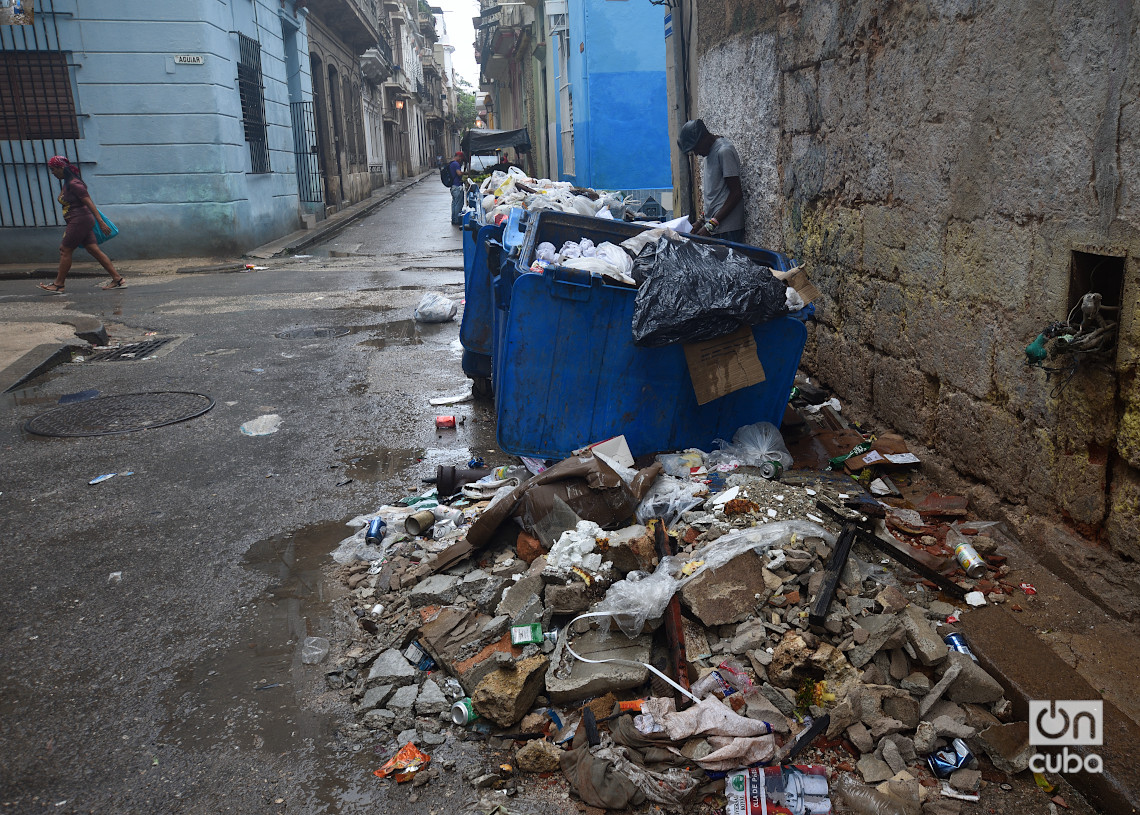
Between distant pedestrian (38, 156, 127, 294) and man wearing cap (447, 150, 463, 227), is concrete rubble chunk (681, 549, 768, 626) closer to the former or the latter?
distant pedestrian (38, 156, 127, 294)

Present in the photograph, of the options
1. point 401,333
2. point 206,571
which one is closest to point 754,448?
point 206,571

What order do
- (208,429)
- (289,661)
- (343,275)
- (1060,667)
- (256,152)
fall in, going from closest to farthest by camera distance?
(1060,667) < (289,661) < (208,429) < (343,275) < (256,152)

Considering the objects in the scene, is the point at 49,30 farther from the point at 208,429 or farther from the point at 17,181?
the point at 208,429

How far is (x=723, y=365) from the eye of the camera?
3.86 metres

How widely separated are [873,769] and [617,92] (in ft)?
Answer: 54.9

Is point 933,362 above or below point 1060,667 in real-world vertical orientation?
above

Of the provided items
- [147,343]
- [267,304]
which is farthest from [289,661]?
[267,304]

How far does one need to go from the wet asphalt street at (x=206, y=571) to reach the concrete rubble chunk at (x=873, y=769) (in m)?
0.94

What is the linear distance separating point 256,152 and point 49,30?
3901mm

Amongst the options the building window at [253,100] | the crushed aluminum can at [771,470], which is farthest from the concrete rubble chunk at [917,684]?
the building window at [253,100]

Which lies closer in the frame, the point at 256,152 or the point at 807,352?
the point at 807,352

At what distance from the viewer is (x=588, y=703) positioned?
8.21ft

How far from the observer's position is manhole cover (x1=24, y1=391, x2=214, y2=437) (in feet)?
17.4

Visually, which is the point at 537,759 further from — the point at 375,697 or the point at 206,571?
the point at 206,571
